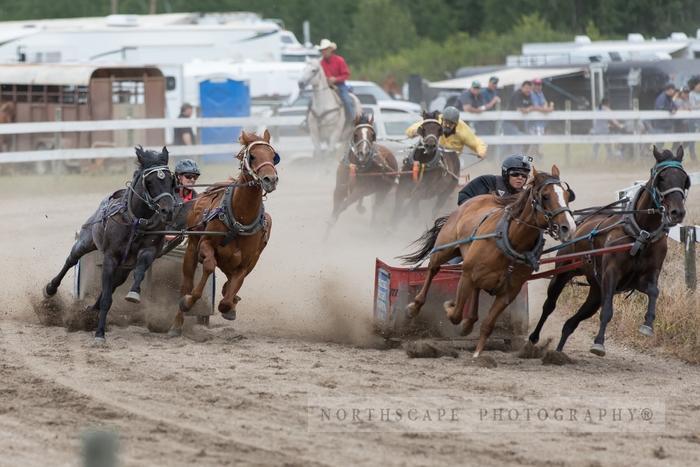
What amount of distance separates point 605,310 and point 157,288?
13.2 feet

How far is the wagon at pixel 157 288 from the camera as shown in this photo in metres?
12.0

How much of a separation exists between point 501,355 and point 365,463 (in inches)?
169

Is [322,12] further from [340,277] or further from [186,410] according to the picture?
[186,410]

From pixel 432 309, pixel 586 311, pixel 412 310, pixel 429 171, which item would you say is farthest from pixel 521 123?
pixel 412 310

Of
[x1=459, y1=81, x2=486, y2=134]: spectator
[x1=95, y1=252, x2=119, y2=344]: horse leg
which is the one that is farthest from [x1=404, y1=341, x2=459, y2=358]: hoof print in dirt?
[x1=459, y1=81, x2=486, y2=134]: spectator

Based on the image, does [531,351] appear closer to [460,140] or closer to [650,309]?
[650,309]

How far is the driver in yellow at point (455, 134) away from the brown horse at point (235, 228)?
5.70 meters

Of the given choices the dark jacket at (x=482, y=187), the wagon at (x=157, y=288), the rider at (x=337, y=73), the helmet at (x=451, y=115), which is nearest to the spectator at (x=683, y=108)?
the rider at (x=337, y=73)

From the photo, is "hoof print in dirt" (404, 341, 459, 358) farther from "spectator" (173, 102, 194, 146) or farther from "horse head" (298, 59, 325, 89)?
"spectator" (173, 102, 194, 146)

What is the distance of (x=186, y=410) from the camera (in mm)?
8406

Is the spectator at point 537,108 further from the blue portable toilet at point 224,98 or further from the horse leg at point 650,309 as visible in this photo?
the horse leg at point 650,309

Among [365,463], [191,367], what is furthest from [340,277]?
[365,463]

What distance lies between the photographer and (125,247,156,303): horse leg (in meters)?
11.2

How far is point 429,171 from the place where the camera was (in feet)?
56.8
